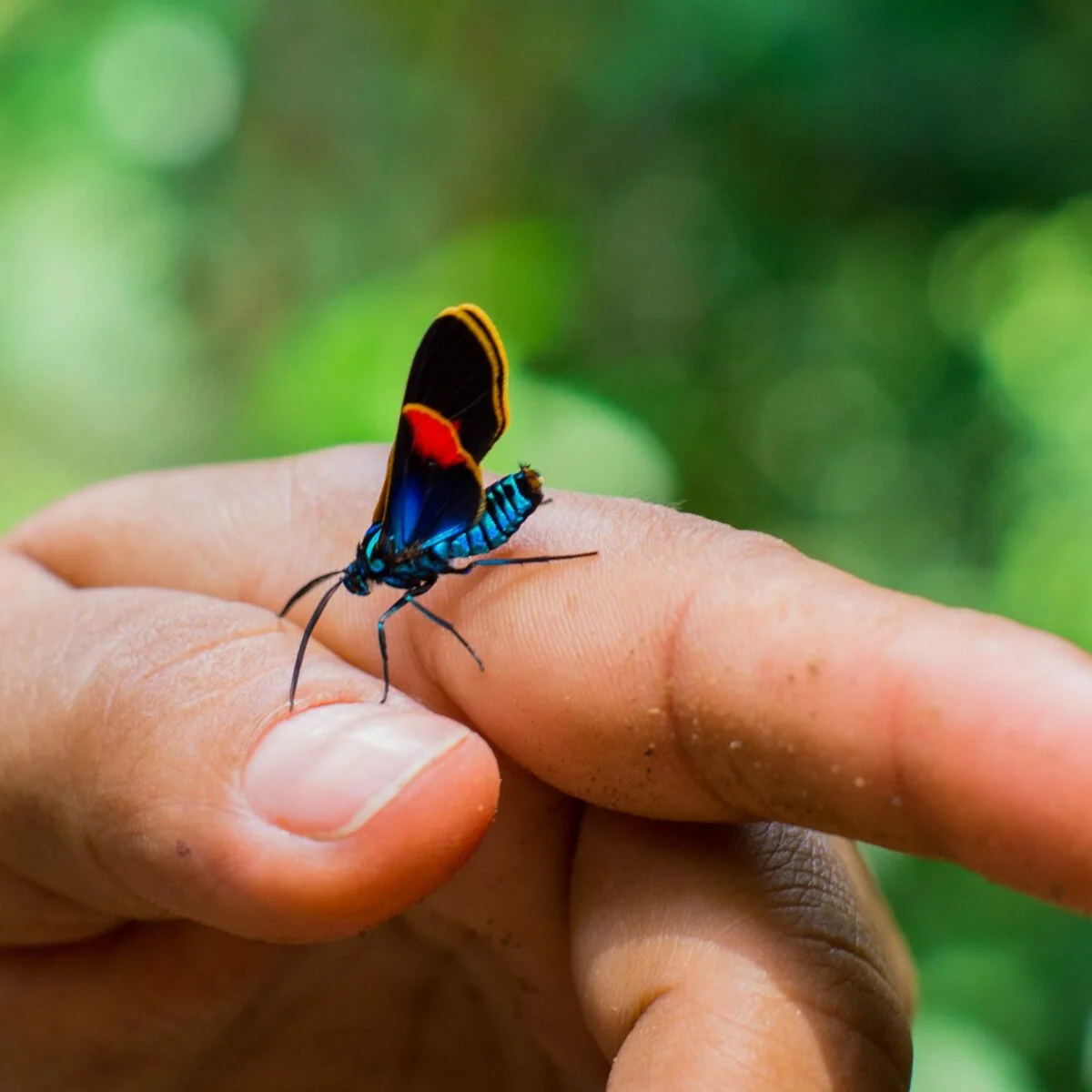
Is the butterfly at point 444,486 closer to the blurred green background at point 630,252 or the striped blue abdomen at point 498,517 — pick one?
the striped blue abdomen at point 498,517

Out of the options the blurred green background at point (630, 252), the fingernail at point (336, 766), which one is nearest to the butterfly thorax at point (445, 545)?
the fingernail at point (336, 766)

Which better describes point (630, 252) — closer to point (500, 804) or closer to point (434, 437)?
point (434, 437)

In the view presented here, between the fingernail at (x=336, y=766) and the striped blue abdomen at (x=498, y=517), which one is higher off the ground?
the striped blue abdomen at (x=498, y=517)

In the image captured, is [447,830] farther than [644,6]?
No

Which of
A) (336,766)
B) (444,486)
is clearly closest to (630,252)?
(444,486)

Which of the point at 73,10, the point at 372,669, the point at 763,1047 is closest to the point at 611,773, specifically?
the point at 763,1047

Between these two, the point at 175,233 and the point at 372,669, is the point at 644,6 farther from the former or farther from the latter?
the point at 372,669

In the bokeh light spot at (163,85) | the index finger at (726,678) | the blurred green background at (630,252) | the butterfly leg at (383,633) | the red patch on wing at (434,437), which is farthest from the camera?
the bokeh light spot at (163,85)
